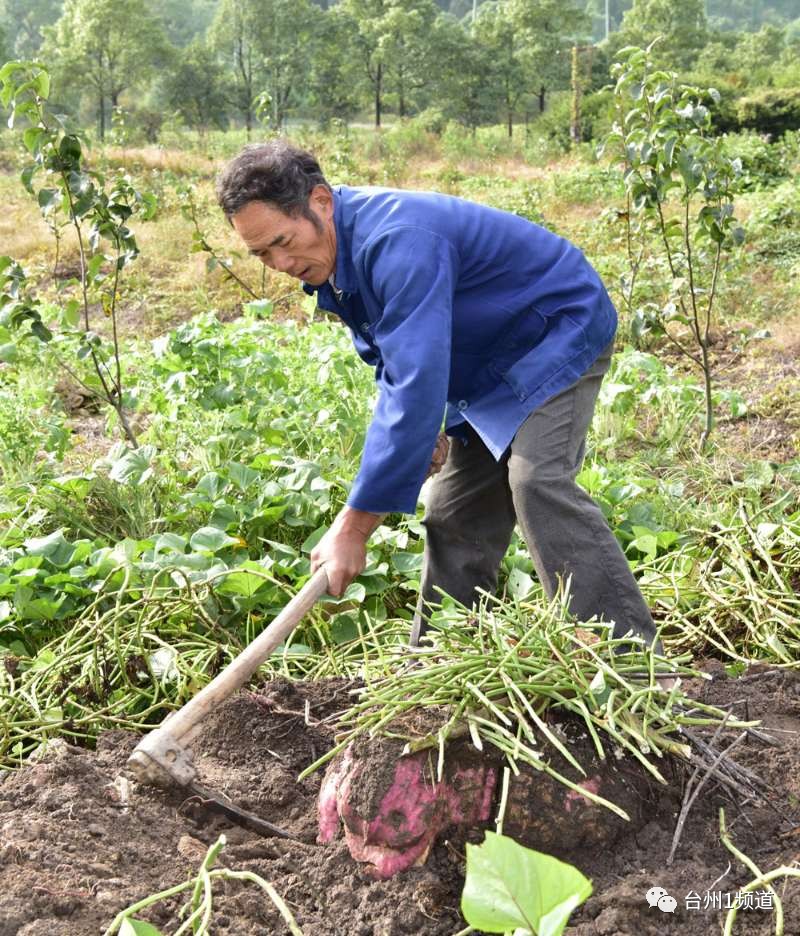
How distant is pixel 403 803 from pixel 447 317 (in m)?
0.96

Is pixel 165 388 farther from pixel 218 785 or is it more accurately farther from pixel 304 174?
pixel 218 785

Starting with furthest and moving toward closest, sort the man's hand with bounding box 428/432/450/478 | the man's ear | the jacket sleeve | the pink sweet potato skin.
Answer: the man's hand with bounding box 428/432/450/478 < the man's ear < the jacket sleeve < the pink sweet potato skin

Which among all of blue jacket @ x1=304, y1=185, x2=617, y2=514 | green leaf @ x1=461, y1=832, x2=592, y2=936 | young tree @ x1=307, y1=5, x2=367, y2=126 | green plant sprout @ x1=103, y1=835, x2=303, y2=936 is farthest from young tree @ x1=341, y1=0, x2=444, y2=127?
green leaf @ x1=461, y1=832, x2=592, y2=936

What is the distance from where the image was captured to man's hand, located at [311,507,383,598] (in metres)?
2.09

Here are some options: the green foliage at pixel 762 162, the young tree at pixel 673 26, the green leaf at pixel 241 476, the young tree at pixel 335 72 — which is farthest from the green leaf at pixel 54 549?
the young tree at pixel 673 26

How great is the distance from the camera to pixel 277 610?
2.90 metres

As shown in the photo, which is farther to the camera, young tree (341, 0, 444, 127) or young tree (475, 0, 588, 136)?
young tree (475, 0, 588, 136)

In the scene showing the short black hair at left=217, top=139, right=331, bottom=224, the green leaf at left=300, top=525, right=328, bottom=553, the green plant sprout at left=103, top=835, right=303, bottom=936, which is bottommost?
the green leaf at left=300, top=525, right=328, bottom=553

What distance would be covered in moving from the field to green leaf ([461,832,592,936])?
0.44 m

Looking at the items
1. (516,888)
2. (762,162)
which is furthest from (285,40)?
(516,888)

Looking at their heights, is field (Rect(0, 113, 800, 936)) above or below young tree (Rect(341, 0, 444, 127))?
below

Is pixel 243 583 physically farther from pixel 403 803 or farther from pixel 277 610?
pixel 403 803

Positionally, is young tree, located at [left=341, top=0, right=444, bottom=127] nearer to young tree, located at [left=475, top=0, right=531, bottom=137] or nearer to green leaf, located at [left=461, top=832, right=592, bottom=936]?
young tree, located at [left=475, top=0, right=531, bottom=137]

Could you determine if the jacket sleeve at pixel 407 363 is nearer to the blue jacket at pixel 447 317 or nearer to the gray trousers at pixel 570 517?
the blue jacket at pixel 447 317
